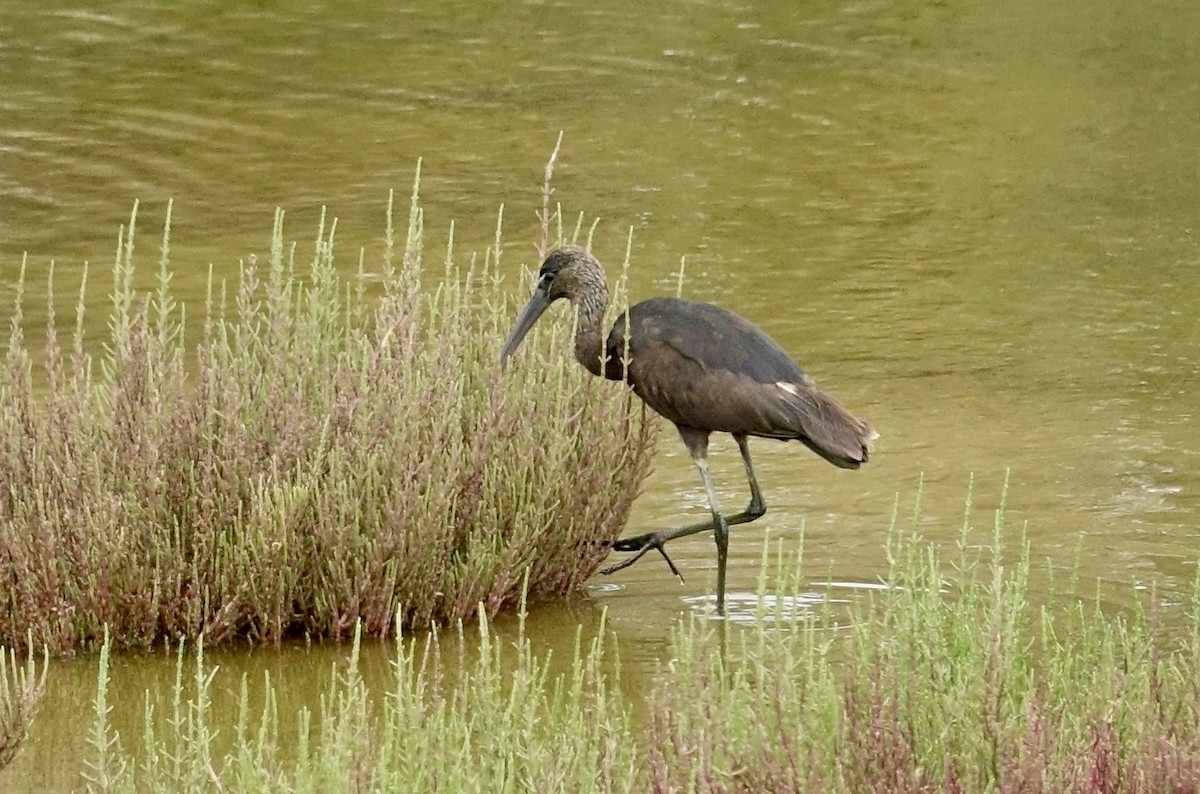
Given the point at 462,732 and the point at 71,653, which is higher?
the point at 462,732

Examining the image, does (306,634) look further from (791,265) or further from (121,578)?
(791,265)

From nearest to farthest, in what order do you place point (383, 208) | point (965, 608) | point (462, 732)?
point (462, 732) → point (965, 608) → point (383, 208)

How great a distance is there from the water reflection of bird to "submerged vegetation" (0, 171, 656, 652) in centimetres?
42

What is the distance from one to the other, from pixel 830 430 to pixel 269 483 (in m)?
1.92

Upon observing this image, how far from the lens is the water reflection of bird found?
7504 millimetres

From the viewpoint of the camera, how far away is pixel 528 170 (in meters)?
15.3

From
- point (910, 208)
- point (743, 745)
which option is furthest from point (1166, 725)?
point (910, 208)

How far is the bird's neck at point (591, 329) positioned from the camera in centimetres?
782

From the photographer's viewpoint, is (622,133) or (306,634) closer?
(306,634)

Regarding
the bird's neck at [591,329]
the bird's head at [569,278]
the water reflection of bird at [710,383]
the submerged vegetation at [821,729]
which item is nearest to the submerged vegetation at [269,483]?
the water reflection of bird at [710,383]

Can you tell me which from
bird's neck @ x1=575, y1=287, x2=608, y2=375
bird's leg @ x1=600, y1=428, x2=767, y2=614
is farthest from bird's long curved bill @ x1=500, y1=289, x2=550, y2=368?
bird's leg @ x1=600, y1=428, x2=767, y2=614

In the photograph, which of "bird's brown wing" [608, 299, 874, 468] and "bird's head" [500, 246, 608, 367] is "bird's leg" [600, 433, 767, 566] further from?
"bird's head" [500, 246, 608, 367]

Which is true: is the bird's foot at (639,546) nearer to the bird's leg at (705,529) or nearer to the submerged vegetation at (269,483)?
the bird's leg at (705,529)

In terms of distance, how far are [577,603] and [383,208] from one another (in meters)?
7.00
